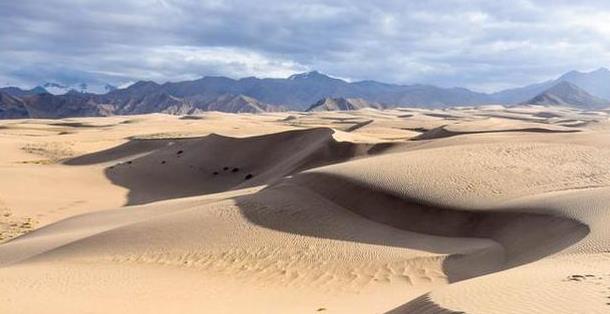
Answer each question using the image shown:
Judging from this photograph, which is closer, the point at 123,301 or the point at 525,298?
the point at 525,298

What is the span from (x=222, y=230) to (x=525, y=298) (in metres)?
8.41

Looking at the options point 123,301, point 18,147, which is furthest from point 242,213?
point 18,147

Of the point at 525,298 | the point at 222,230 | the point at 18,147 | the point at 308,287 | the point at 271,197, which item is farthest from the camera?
the point at 18,147

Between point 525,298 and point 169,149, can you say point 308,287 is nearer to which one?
point 525,298

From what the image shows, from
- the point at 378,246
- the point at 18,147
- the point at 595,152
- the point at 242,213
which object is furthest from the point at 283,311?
the point at 18,147

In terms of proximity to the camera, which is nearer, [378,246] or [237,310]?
[237,310]

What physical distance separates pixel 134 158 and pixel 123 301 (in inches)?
1064

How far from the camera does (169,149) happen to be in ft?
118

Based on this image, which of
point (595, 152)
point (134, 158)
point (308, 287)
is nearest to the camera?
point (308, 287)

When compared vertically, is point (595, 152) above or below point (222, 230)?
above

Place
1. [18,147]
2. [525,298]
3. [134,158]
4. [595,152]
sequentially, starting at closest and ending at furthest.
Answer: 1. [525,298]
2. [595,152]
3. [134,158]
4. [18,147]

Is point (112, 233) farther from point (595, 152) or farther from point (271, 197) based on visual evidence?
point (595, 152)

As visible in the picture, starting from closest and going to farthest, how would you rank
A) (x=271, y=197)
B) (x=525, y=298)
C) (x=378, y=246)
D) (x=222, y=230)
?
1. (x=525, y=298)
2. (x=378, y=246)
3. (x=222, y=230)
4. (x=271, y=197)

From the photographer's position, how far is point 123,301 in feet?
29.3
